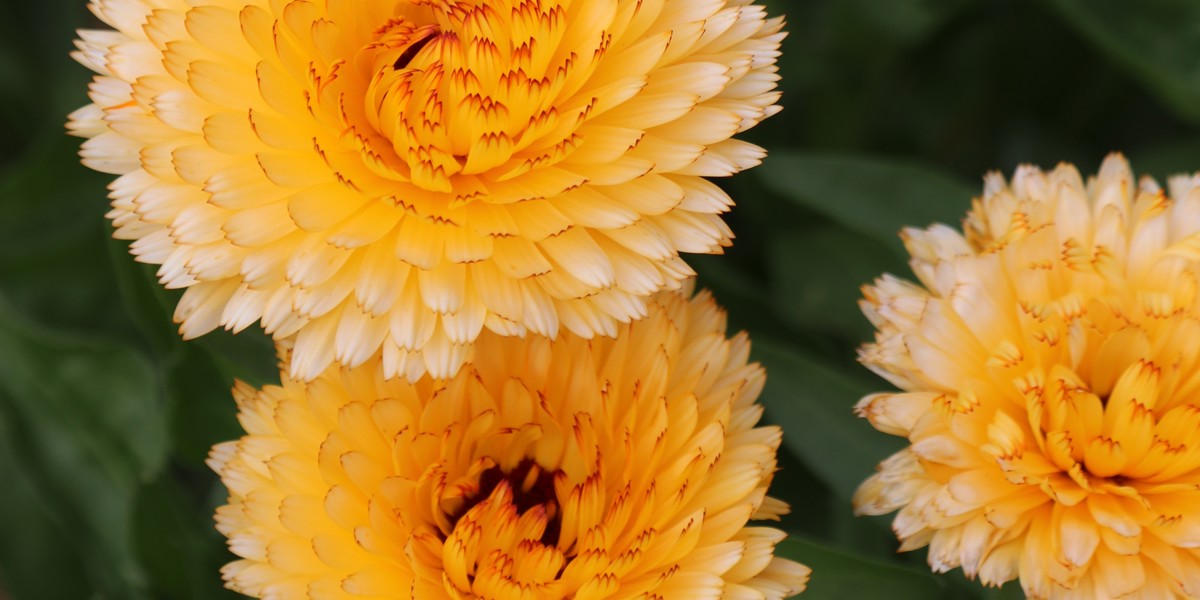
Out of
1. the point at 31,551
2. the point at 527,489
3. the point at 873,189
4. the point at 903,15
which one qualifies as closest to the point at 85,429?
the point at 31,551

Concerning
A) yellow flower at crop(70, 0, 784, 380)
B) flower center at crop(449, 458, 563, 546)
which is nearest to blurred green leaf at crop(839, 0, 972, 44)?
yellow flower at crop(70, 0, 784, 380)

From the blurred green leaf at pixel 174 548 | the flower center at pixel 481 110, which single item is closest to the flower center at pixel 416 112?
the flower center at pixel 481 110

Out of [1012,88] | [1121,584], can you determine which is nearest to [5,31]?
[1012,88]

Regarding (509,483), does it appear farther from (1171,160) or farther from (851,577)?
(1171,160)

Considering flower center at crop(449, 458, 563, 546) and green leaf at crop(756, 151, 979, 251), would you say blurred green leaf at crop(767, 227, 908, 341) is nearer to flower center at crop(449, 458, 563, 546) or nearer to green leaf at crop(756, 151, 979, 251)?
green leaf at crop(756, 151, 979, 251)

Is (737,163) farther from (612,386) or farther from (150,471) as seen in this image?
(150,471)

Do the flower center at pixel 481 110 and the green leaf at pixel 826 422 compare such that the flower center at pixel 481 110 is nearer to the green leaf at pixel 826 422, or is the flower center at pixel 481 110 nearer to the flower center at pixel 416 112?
the flower center at pixel 416 112
